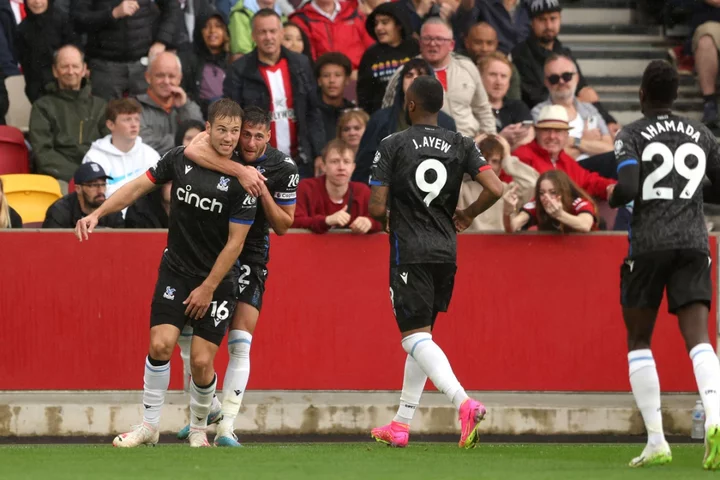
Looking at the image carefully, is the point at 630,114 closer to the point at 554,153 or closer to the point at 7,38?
the point at 554,153

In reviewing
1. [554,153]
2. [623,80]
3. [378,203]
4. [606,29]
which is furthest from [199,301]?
[606,29]

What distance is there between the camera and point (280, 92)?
47.1 ft

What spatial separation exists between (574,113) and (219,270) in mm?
6970

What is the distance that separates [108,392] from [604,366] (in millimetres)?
4164

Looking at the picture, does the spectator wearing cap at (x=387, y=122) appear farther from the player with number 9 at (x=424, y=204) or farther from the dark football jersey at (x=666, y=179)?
the dark football jersey at (x=666, y=179)

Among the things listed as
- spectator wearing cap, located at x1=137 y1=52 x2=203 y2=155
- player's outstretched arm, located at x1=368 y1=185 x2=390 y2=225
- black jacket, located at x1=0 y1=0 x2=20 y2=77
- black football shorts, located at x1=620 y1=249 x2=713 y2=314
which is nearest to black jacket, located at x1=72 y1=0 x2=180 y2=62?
spectator wearing cap, located at x1=137 y1=52 x2=203 y2=155

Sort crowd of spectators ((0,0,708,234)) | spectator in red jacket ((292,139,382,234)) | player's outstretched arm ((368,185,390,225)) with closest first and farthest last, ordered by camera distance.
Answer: player's outstretched arm ((368,185,390,225)) → spectator in red jacket ((292,139,382,234)) → crowd of spectators ((0,0,708,234))

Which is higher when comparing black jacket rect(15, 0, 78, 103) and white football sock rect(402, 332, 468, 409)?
black jacket rect(15, 0, 78, 103)

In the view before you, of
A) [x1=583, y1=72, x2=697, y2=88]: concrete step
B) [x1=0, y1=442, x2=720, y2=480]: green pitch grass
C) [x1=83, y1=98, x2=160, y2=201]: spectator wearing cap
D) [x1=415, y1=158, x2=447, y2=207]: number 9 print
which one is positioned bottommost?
[x1=0, y1=442, x2=720, y2=480]: green pitch grass

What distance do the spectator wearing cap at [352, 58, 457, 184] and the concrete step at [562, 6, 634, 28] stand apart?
6.34 m

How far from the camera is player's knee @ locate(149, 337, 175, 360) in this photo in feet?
30.2

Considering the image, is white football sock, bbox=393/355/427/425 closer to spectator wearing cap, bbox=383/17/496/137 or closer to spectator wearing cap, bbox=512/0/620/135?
spectator wearing cap, bbox=383/17/496/137

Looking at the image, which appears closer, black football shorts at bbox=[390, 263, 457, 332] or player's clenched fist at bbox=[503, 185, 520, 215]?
black football shorts at bbox=[390, 263, 457, 332]

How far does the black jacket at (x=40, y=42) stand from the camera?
14695 mm
